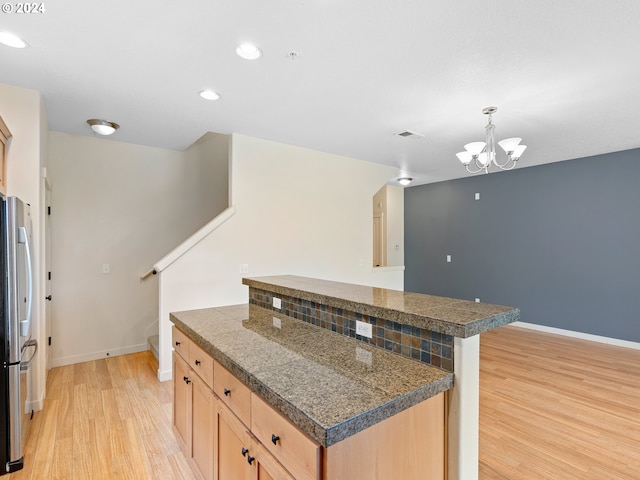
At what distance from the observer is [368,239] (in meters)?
5.06

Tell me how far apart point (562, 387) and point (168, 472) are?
3408mm

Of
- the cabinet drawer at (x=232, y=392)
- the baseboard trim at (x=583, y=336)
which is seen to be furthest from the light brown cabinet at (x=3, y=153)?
the baseboard trim at (x=583, y=336)

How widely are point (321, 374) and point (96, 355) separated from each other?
385 cm

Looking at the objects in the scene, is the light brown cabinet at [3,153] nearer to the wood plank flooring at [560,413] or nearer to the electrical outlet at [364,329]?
the electrical outlet at [364,329]

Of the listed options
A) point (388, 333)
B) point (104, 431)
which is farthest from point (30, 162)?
point (388, 333)

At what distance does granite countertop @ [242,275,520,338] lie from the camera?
48.4 inches

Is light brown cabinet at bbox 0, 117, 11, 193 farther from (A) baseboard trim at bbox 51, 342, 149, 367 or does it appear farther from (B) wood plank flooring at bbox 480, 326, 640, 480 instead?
(B) wood plank flooring at bbox 480, 326, 640, 480

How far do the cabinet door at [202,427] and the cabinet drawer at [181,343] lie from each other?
0.68ft

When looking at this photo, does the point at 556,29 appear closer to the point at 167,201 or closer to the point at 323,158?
the point at 323,158

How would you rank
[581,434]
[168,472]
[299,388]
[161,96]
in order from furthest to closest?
[161,96] → [581,434] → [168,472] → [299,388]

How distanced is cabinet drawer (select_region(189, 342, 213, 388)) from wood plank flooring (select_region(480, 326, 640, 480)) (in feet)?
5.68

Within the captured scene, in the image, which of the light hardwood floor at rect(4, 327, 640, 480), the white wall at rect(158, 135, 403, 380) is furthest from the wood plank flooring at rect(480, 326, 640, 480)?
the white wall at rect(158, 135, 403, 380)

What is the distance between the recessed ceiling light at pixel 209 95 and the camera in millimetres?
2692

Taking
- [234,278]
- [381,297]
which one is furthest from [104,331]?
[381,297]
